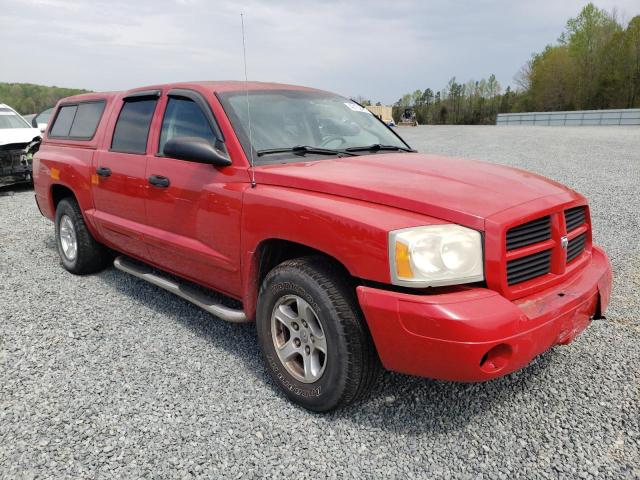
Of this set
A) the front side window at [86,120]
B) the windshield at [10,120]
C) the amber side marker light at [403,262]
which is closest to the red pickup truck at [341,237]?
the amber side marker light at [403,262]

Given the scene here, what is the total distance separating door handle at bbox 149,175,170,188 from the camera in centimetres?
338

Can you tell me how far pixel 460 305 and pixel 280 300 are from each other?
100 centimetres

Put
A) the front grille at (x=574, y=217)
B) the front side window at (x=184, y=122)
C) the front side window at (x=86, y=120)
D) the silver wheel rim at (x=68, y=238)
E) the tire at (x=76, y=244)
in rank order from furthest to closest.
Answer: the silver wheel rim at (x=68, y=238) → the tire at (x=76, y=244) → the front side window at (x=86, y=120) → the front side window at (x=184, y=122) → the front grille at (x=574, y=217)

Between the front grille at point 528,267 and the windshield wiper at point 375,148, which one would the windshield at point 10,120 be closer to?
the windshield wiper at point 375,148

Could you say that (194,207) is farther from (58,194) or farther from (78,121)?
(58,194)

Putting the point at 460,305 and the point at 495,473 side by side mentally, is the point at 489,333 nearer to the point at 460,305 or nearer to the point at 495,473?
the point at 460,305

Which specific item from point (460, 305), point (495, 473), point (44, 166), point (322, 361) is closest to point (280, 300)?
point (322, 361)

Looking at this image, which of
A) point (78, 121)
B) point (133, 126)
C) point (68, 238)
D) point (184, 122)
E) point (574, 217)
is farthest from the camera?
point (68, 238)

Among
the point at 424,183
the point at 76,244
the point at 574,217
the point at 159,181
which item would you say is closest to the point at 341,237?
the point at 424,183

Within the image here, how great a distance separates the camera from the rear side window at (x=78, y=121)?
4512mm

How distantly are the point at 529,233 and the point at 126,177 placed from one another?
2.92 metres

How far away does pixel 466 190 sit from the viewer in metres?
2.46

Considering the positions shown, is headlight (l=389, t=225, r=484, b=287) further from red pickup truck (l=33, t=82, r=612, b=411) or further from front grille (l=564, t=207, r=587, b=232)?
front grille (l=564, t=207, r=587, b=232)

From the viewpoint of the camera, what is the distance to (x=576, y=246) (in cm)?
277
